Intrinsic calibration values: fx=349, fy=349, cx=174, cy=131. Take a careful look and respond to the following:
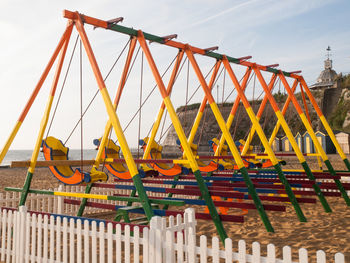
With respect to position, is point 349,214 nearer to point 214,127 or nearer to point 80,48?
point 80,48

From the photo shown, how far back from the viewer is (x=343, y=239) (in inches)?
252

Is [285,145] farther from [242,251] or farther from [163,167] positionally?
[242,251]

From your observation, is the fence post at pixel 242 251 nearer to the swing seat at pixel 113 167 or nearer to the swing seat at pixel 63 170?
the swing seat at pixel 63 170

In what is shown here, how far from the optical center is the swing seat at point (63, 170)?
21.6 feet

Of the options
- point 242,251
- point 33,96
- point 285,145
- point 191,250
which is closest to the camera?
point 242,251

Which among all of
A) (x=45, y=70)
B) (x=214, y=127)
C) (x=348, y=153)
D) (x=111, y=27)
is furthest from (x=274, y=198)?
(x=214, y=127)

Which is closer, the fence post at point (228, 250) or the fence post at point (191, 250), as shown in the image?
the fence post at point (228, 250)

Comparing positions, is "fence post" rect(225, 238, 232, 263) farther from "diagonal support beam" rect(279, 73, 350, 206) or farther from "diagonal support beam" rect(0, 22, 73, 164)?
"diagonal support beam" rect(279, 73, 350, 206)

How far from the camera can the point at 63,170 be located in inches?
286

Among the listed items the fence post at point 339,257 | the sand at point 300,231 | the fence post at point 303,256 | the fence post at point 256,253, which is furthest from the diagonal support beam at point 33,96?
the fence post at point 339,257

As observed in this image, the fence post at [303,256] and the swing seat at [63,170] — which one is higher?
the swing seat at [63,170]

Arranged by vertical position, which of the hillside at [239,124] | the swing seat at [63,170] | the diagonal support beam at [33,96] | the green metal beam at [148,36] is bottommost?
the swing seat at [63,170]

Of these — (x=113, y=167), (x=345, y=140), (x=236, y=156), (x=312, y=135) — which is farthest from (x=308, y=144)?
(x=113, y=167)

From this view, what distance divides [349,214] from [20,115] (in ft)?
26.0
